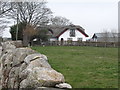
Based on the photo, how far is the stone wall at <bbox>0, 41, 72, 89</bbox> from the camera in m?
4.47

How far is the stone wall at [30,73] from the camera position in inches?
176

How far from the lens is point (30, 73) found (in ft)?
16.4

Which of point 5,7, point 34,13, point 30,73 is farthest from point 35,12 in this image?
point 30,73

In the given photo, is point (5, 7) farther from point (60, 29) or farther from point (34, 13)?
point (60, 29)

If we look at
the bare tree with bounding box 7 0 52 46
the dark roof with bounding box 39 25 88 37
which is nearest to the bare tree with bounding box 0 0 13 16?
the bare tree with bounding box 7 0 52 46

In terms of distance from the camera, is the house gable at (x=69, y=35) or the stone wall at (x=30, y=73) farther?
the house gable at (x=69, y=35)

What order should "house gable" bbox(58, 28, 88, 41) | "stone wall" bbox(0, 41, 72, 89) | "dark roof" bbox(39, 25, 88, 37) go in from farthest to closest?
1. "house gable" bbox(58, 28, 88, 41)
2. "dark roof" bbox(39, 25, 88, 37)
3. "stone wall" bbox(0, 41, 72, 89)

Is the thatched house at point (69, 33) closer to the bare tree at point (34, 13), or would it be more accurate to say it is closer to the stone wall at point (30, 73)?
the bare tree at point (34, 13)

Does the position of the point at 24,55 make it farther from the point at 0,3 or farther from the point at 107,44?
the point at 107,44

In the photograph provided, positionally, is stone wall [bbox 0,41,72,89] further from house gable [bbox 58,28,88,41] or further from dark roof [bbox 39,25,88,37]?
house gable [bbox 58,28,88,41]

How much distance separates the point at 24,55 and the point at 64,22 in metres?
52.7

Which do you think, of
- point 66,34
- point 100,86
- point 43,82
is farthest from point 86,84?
point 66,34

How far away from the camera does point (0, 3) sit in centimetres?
2531

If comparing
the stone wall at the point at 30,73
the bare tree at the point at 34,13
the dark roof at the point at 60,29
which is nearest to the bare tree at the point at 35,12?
the bare tree at the point at 34,13
